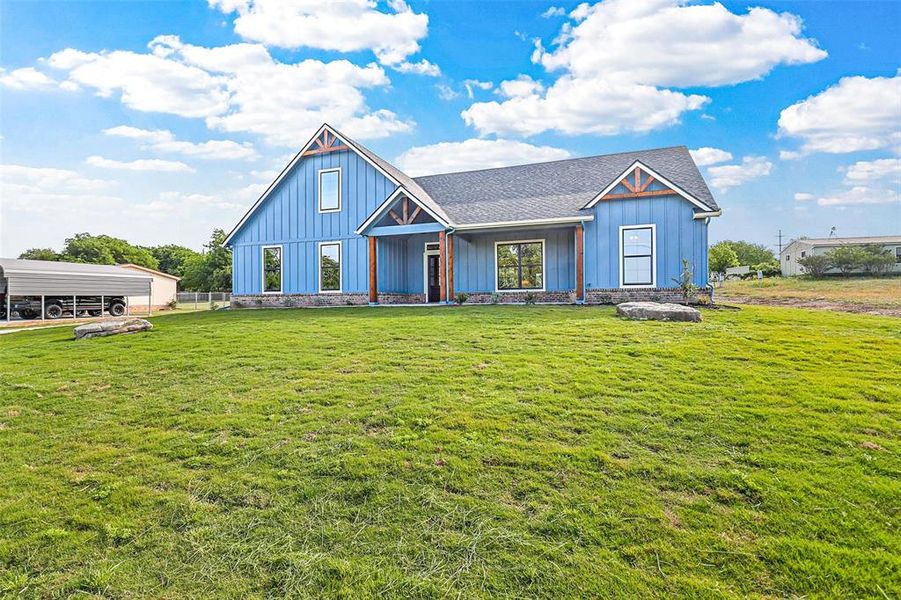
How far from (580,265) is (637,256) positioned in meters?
1.86

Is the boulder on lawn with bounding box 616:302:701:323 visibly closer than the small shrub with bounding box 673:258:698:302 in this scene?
Yes

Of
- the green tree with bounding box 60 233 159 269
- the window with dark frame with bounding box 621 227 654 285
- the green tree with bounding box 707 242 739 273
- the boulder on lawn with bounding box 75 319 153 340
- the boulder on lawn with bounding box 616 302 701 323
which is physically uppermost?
the green tree with bounding box 60 233 159 269

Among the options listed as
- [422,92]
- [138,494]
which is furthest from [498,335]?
[422,92]

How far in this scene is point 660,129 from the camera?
2248 centimetres

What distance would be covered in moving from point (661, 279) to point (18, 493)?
1547 centimetres

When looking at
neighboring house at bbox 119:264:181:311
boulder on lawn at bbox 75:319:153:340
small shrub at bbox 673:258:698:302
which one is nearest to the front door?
small shrub at bbox 673:258:698:302

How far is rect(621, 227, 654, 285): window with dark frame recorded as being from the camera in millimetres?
14891

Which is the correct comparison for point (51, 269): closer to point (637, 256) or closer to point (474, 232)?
point (474, 232)

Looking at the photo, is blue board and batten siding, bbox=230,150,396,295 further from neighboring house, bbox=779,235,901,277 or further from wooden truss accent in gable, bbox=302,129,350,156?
neighboring house, bbox=779,235,901,277

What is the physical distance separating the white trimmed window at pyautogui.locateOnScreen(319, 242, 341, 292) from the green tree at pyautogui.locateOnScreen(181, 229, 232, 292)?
83.0 feet

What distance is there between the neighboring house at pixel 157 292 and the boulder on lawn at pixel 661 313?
37.0 metres

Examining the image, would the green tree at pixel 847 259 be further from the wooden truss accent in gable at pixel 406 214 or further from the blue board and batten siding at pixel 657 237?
the wooden truss accent in gable at pixel 406 214

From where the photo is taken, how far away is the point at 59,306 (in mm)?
24344

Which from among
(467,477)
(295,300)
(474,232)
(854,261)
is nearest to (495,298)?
(474,232)
